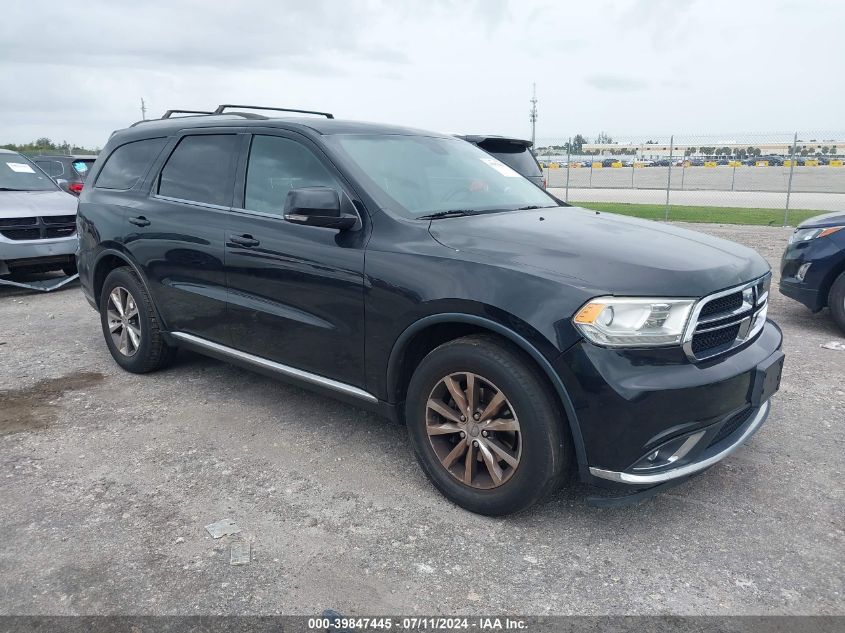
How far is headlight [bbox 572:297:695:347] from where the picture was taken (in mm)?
2727

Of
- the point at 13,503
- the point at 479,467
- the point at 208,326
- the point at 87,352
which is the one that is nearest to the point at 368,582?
the point at 479,467

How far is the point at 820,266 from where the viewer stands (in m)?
5.93

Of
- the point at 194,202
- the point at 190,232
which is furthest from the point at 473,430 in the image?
the point at 194,202

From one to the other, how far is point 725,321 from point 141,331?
12.9 feet

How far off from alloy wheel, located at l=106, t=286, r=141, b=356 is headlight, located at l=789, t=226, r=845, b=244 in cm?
568

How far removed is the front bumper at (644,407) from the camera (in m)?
2.69

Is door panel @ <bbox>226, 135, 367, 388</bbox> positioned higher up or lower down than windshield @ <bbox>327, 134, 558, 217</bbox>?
lower down

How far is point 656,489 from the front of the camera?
114 inches

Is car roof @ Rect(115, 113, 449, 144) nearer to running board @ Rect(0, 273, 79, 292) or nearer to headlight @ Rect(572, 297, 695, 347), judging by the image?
headlight @ Rect(572, 297, 695, 347)

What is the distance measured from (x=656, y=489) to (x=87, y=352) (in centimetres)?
493

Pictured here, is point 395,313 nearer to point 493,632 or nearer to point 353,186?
point 353,186

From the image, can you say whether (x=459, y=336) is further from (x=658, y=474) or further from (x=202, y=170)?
(x=202, y=170)

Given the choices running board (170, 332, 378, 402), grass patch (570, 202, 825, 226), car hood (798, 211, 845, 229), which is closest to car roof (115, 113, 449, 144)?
running board (170, 332, 378, 402)

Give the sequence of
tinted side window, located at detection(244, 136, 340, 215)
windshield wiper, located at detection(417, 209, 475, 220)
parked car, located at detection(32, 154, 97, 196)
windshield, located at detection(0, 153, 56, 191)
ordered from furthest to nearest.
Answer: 1. parked car, located at detection(32, 154, 97, 196)
2. windshield, located at detection(0, 153, 56, 191)
3. tinted side window, located at detection(244, 136, 340, 215)
4. windshield wiper, located at detection(417, 209, 475, 220)
